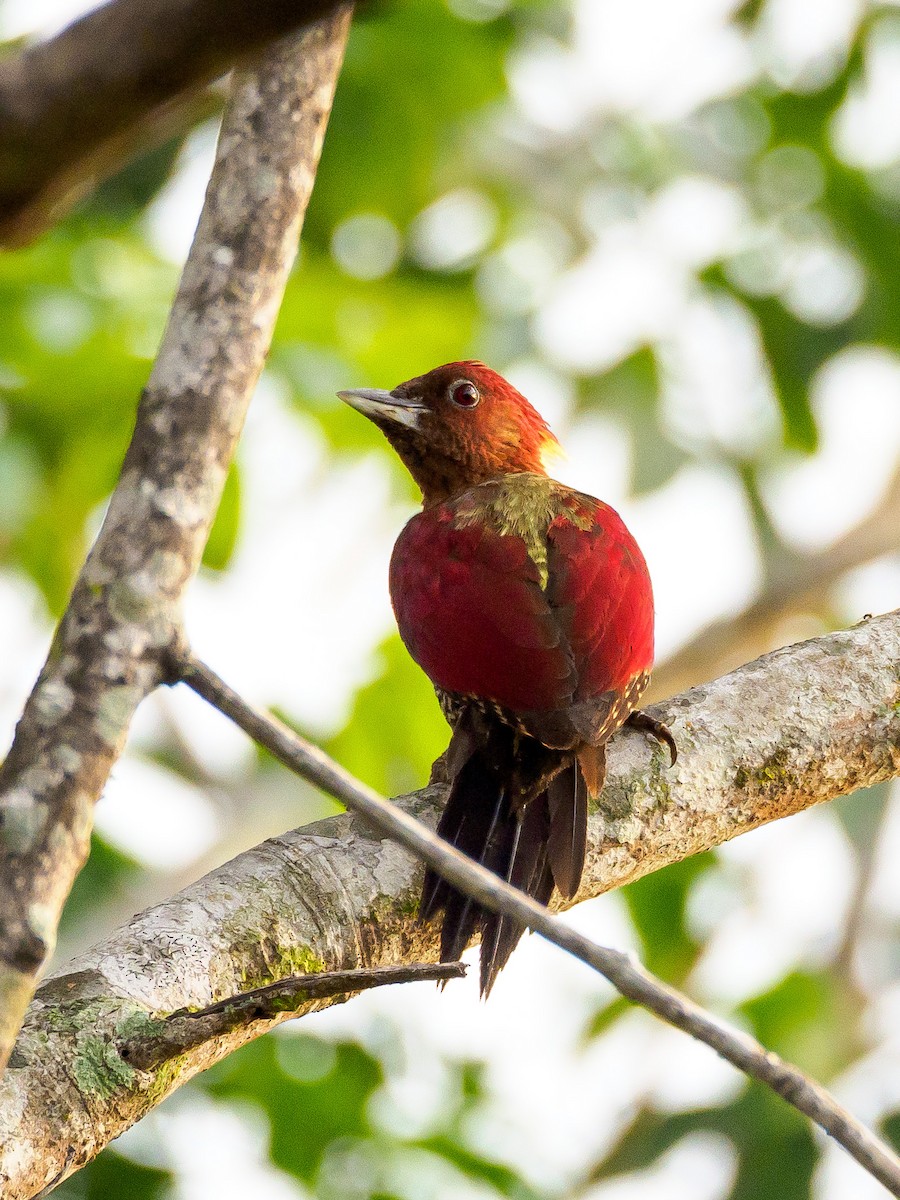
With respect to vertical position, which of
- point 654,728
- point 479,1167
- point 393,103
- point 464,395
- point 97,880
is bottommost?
point 479,1167

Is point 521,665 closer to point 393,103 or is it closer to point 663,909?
point 663,909

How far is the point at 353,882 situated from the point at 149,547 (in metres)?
1.10

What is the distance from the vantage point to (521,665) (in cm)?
311

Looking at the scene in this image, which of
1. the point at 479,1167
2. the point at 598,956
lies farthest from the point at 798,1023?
the point at 598,956

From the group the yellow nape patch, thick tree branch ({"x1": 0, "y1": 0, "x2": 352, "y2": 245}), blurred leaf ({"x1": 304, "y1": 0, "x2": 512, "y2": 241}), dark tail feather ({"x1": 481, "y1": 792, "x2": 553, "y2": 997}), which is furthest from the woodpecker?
blurred leaf ({"x1": 304, "y1": 0, "x2": 512, "y2": 241})

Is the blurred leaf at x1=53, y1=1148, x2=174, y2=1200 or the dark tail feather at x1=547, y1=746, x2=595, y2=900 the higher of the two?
the dark tail feather at x1=547, y1=746, x2=595, y2=900

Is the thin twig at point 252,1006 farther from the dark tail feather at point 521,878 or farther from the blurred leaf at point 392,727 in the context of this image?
the blurred leaf at point 392,727

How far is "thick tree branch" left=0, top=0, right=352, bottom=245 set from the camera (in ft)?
2.88

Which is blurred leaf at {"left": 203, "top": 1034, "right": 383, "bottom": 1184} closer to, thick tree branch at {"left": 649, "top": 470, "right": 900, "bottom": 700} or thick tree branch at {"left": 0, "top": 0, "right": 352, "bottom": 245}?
thick tree branch at {"left": 649, "top": 470, "right": 900, "bottom": 700}

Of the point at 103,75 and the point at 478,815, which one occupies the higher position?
the point at 478,815

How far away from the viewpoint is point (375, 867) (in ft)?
9.12

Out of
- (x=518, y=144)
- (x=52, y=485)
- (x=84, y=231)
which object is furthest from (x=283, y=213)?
(x=518, y=144)

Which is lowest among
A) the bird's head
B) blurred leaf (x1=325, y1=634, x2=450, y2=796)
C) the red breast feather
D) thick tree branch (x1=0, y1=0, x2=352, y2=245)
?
thick tree branch (x1=0, y1=0, x2=352, y2=245)

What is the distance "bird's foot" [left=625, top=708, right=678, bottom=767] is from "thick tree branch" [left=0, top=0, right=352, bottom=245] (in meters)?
2.37
